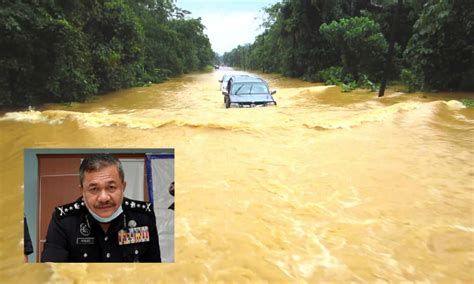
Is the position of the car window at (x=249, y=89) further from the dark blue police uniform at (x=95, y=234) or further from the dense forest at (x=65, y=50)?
the dark blue police uniform at (x=95, y=234)

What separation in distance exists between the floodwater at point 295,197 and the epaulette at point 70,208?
761mm

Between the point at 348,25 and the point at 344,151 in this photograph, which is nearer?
the point at 344,151

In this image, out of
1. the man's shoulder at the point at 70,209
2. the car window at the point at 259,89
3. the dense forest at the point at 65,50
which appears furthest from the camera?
the car window at the point at 259,89

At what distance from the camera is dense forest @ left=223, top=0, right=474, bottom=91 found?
16.4 m

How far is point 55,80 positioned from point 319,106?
918cm

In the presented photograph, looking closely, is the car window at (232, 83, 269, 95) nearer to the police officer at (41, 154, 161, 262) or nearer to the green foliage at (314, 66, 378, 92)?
the green foliage at (314, 66, 378, 92)

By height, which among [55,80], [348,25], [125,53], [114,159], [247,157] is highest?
[348,25]

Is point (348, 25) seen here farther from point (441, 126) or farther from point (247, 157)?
point (247, 157)

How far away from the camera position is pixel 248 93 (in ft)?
43.3

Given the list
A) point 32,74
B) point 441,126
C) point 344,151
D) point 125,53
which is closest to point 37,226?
point 344,151

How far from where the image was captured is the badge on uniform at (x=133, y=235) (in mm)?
2119

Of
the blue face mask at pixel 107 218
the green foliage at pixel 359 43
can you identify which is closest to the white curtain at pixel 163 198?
the blue face mask at pixel 107 218

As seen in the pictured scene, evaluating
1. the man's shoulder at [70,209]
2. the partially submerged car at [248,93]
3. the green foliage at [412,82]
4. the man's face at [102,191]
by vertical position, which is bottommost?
the man's shoulder at [70,209]

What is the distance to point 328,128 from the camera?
9.44 metres
